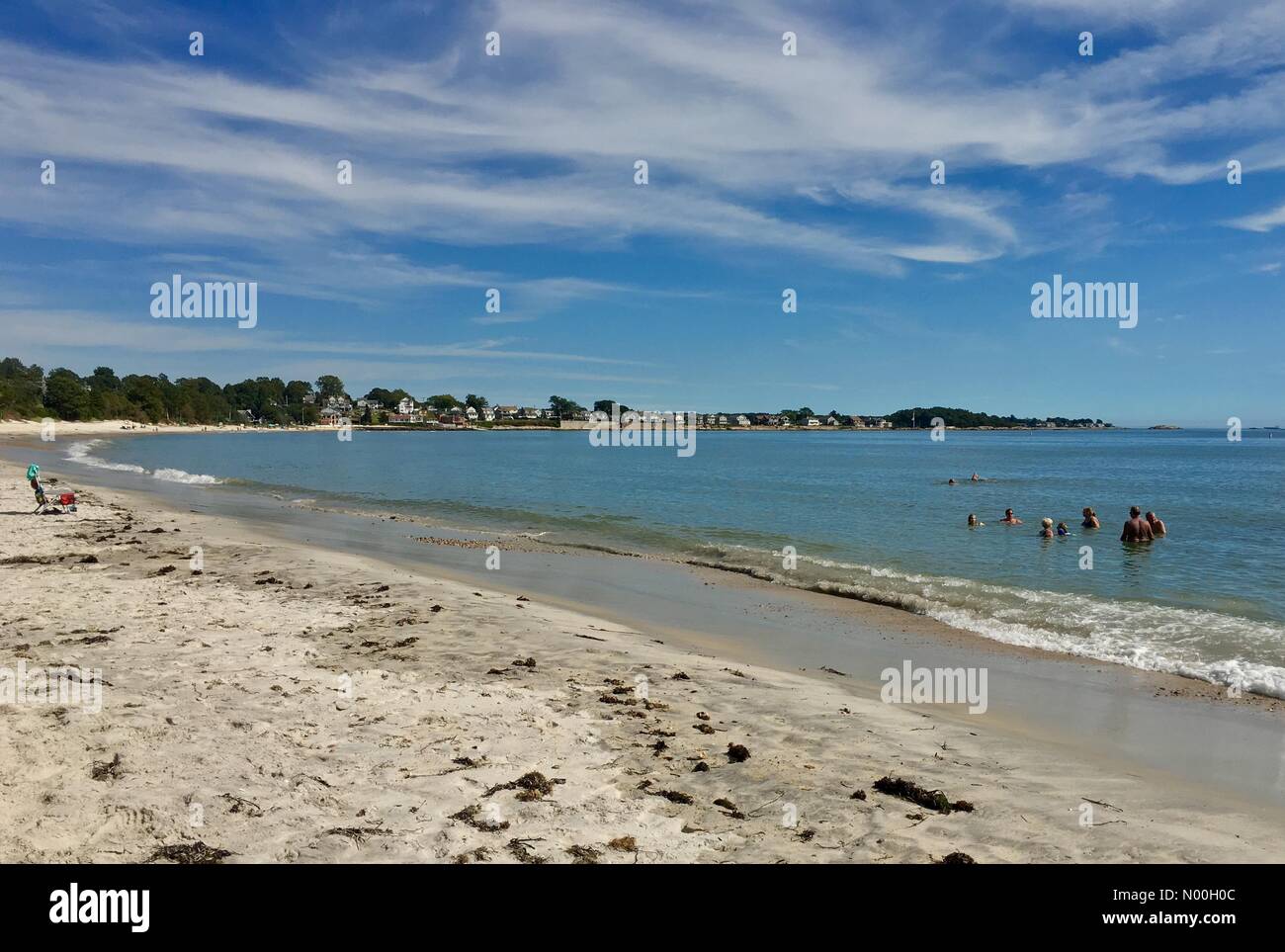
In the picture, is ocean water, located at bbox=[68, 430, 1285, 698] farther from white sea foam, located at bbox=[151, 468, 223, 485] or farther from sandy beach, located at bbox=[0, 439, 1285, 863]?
sandy beach, located at bbox=[0, 439, 1285, 863]

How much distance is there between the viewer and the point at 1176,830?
21.5 feet

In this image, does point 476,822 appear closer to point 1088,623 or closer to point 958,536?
point 1088,623

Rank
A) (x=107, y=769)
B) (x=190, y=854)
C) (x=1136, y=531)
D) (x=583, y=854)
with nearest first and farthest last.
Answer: (x=190, y=854), (x=583, y=854), (x=107, y=769), (x=1136, y=531)

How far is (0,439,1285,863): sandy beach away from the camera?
5746 millimetres

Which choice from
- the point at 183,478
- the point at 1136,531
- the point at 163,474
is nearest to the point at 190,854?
the point at 1136,531

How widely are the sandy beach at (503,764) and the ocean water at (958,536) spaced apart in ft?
21.9

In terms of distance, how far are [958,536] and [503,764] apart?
25.8m

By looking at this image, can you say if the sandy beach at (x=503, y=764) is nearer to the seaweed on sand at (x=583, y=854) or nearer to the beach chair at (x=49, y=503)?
the seaweed on sand at (x=583, y=854)

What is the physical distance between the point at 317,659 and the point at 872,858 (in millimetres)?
7784

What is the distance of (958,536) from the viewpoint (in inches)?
1148

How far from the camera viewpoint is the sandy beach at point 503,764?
226 inches

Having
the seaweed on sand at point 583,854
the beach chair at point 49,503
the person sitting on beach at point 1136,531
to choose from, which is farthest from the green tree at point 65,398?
the seaweed on sand at point 583,854
